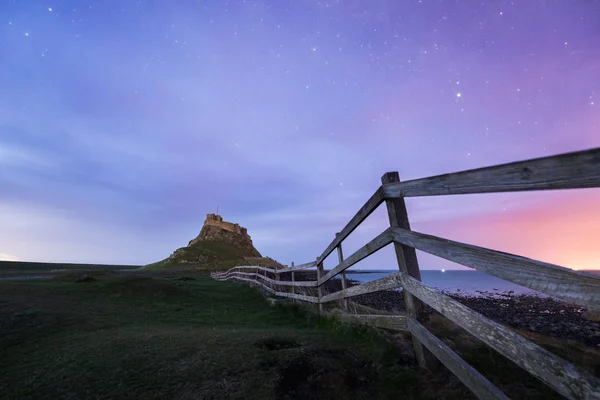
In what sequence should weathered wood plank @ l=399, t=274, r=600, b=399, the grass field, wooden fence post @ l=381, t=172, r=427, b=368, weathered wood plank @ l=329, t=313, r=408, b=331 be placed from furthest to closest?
weathered wood plank @ l=329, t=313, r=408, b=331
wooden fence post @ l=381, t=172, r=427, b=368
the grass field
weathered wood plank @ l=399, t=274, r=600, b=399

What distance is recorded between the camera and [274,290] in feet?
38.5

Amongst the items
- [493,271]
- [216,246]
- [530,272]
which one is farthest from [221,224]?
[530,272]

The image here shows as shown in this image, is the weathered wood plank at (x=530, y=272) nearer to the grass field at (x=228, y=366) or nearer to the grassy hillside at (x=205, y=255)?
the grass field at (x=228, y=366)

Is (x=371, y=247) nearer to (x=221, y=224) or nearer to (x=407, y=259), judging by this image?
(x=407, y=259)

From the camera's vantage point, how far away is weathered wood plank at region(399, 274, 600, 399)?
1.63 meters

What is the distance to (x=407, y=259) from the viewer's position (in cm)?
379

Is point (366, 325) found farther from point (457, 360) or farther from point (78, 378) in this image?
point (78, 378)

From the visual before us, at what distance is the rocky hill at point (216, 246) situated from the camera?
100244 millimetres

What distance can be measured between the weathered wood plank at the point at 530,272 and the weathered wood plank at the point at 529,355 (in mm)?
409

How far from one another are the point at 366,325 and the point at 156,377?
3.05 meters

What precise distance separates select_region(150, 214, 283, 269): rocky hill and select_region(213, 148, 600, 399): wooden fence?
97.0 m

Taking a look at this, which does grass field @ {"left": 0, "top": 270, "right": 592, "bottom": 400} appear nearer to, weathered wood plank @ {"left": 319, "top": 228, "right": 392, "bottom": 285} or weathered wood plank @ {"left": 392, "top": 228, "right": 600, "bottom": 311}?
weathered wood plank @ {"left": 319, "top": 228, "right": 392, "bottom": 285}

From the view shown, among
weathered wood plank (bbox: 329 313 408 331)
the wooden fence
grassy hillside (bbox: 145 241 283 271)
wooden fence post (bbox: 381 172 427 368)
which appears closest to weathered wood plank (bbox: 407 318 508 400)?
the wooden fence

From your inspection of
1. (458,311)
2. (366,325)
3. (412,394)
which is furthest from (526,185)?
(366,325)
